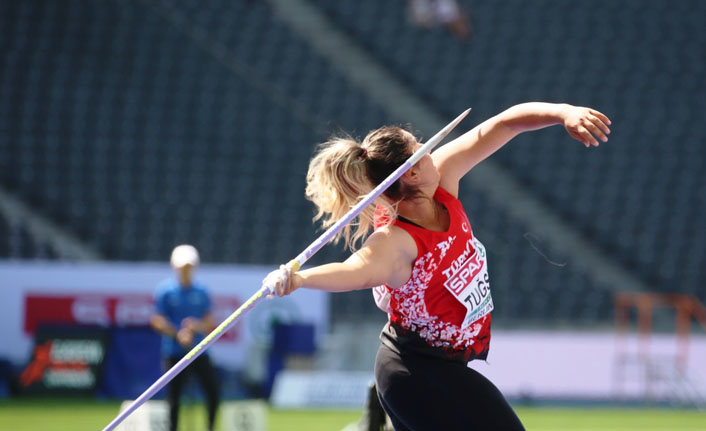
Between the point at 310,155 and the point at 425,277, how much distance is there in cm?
1356

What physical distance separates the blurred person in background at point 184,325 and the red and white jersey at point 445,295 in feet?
15.4

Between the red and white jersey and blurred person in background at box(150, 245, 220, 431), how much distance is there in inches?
185

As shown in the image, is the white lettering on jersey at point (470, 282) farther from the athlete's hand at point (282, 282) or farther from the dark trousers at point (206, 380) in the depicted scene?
the dark trousers at point (206, 380)

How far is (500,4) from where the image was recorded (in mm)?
20500

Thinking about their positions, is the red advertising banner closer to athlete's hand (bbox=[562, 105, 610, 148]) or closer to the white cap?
the white cap

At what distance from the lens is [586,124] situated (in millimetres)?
3826

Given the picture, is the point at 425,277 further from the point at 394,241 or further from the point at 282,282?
the point at 282,282

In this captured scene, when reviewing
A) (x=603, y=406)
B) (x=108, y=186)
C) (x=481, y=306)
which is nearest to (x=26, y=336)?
(x=108, y=186)

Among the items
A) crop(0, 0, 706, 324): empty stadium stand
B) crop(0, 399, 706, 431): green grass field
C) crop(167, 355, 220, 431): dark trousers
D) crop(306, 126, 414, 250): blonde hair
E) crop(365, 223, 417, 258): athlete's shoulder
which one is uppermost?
crop(0, 0, 706, 324): empty stadium stand

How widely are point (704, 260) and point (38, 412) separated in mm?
11254

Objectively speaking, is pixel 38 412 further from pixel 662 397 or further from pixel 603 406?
pixel 662 397

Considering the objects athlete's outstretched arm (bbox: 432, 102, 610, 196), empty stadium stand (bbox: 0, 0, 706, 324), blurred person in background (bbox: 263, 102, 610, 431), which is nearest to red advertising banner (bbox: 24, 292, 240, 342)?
empty stadium stand (bbox: 0, 0, 706, 324)

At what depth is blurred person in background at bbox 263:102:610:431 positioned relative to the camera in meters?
3.81

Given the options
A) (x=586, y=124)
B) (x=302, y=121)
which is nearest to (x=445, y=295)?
(x=586, y=124)
